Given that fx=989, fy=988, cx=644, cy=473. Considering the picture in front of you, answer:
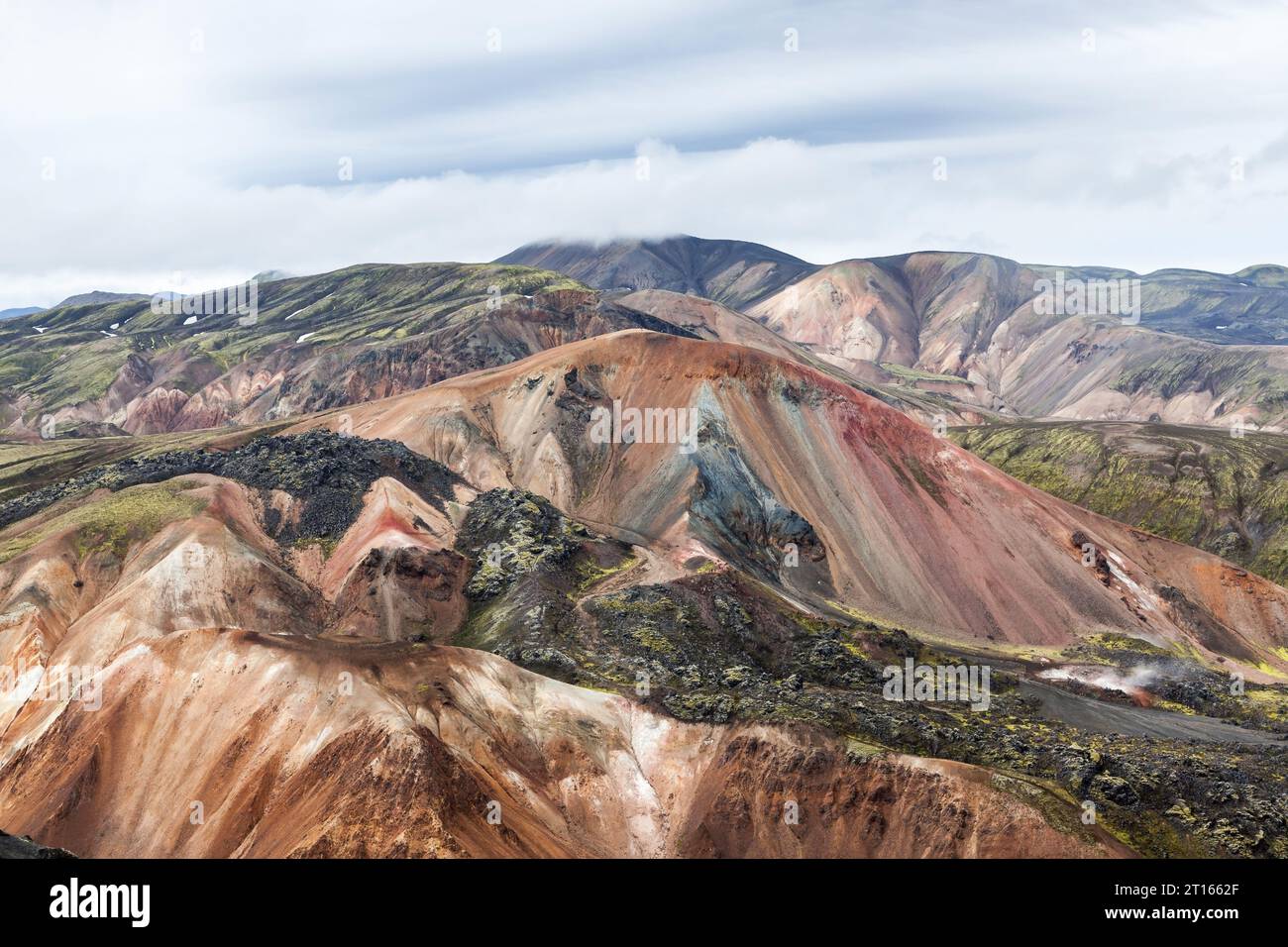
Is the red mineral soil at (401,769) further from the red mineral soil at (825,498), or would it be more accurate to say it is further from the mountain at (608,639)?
the red mineral soil at (825,498)

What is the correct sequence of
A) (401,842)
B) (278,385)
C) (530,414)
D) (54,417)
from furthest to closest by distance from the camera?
(54,417), (278,385), (530,414), (401,842)

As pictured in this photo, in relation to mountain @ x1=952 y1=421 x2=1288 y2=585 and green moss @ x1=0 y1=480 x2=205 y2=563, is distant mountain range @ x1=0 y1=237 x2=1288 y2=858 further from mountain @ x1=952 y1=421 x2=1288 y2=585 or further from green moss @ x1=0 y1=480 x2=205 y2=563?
mountain @ x1=952 y1=421 x2=1288 y2=585

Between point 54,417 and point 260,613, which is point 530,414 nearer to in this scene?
point 260,613

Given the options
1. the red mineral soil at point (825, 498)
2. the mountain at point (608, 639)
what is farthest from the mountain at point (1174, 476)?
the mountain at point (608, 639)

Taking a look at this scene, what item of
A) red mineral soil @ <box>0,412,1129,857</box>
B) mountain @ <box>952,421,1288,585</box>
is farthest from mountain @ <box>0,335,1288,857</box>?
mountain @ <box>952,421,1288,585</box>

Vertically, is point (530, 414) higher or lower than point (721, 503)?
higher

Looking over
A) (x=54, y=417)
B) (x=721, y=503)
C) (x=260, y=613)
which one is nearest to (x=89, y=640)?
(x=260, y=613)
